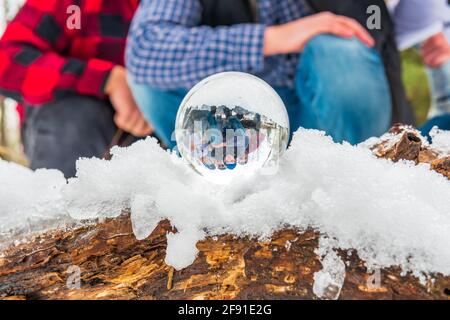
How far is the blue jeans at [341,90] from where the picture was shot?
42.8 inches

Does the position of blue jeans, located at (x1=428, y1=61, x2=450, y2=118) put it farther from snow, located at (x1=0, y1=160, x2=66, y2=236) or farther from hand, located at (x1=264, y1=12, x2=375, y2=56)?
snow, located at (x1=0, y1=160, x2=66, y2=236)

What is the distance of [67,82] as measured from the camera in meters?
1.32

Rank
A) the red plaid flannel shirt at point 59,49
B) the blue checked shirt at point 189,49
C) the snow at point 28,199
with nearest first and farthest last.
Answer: the snow at point 28,199
the blue checked shirt at point 189,49
the red plaid flannel shirt at point 59,49

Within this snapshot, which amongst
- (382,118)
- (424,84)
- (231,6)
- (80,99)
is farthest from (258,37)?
(424,84)

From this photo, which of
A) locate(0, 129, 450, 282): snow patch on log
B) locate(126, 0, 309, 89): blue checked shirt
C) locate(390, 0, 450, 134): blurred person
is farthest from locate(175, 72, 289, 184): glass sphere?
locate(390, 0, 450, 134): blurred person

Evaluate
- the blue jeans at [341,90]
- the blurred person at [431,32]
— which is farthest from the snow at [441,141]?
the blurred person at [431,32]

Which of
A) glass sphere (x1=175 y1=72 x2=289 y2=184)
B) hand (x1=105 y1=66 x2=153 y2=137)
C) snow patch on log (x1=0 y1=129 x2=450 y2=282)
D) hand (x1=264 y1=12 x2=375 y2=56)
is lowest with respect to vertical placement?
hand (x1=105 y1=66 x2=153 y2=137)

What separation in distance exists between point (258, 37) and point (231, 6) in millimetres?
158

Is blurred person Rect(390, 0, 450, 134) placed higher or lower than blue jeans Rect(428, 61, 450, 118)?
higher

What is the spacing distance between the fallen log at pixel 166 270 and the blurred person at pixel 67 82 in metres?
0.86

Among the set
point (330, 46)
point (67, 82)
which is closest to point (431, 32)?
point (330, 46)

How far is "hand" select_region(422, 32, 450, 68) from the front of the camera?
4.41 ft

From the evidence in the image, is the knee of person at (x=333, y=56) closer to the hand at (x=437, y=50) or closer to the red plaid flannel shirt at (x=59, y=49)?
the hand at (x=437, y=50)

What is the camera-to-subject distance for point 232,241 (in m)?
0.47
